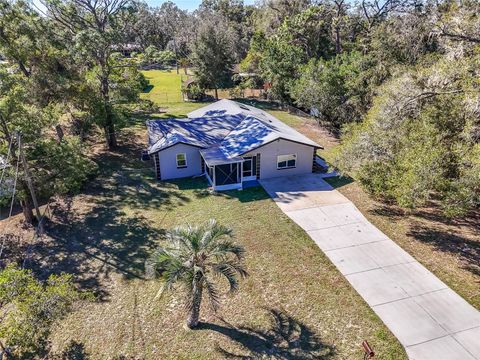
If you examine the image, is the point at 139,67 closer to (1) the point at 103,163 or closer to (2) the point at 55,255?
(1) the point at 103,163

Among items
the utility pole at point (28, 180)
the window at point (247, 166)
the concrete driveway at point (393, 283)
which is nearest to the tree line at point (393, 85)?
the concrete driveway at point (393, 283)

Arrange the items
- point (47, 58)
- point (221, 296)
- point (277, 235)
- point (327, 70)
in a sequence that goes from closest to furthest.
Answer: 1. point (221, 296)
2. point (277, 235)
3. point (47, 58)
4. point (327, 70)

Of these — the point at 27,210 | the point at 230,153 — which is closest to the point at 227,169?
the point at 230,153

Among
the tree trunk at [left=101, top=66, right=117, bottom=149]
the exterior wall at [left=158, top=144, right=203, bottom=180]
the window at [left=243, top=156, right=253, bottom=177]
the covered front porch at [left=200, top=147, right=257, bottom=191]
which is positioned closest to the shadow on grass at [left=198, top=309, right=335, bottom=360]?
the covered front porch at [left=200, top=147, right=257, bottom=191]

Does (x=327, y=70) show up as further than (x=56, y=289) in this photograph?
Yes

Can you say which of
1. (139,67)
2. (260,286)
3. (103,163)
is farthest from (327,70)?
(260,286)
